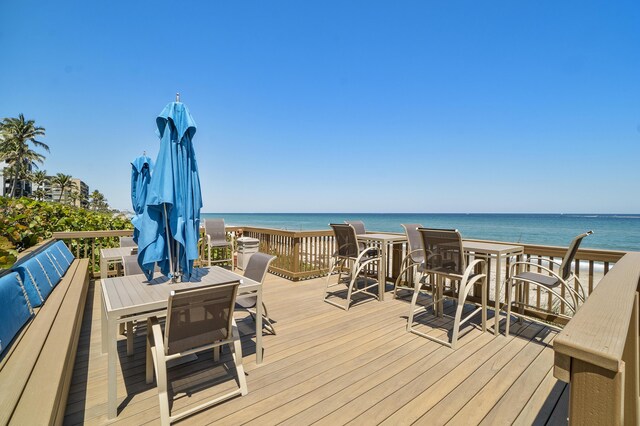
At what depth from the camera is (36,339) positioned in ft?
6.66

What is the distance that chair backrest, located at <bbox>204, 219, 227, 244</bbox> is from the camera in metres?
6.55

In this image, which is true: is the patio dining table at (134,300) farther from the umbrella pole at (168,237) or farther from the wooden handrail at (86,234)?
the wooden handrail at (86,234)

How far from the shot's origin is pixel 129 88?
843 cm

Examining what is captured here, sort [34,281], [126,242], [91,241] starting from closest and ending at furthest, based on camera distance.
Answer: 1. [34,281]
2. [126,242]
3. [91,241]

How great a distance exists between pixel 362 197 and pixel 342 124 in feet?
77.8

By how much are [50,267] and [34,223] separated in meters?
2.64

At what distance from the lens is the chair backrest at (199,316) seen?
192cm

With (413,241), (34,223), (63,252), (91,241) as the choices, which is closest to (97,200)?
(91,241)

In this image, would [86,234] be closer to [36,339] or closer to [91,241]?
[91,241]

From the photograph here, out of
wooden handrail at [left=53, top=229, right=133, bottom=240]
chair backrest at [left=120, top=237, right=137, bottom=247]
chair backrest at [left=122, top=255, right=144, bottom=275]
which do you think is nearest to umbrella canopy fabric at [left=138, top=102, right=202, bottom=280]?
chair backrest at [left=122, top=255, right=144, bottom=275]

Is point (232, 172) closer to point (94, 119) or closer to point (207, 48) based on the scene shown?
point (94, 119)

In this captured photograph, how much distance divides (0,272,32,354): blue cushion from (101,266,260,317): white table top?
558 millimetres

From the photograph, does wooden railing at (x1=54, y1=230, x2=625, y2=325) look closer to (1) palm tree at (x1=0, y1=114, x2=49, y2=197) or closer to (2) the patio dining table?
(2) the patio dining table

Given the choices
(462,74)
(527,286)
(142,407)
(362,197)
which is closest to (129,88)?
(142,407)
